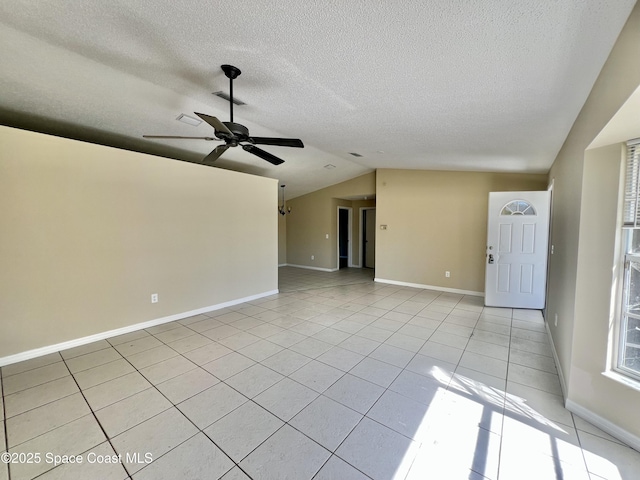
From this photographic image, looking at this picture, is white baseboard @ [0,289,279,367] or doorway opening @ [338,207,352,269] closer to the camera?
white baseboard @ [0,289,279,367]

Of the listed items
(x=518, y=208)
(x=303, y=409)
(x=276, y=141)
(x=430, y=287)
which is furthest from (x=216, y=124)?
(x=430, y=287)

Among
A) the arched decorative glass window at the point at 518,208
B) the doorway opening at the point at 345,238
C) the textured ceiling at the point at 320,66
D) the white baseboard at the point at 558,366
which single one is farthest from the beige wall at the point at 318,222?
the white baseboard at the point at 558,366

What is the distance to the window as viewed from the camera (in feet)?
5.64

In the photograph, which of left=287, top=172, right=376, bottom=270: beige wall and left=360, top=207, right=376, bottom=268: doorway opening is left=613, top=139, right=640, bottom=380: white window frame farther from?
left=360, top=207, right=376, bottom=268: doorway opening

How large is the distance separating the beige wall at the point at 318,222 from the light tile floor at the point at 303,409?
4.46 meters

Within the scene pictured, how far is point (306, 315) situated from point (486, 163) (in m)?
3.82

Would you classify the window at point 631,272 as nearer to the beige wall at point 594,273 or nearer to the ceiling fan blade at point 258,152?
the beige wall at point 594,273

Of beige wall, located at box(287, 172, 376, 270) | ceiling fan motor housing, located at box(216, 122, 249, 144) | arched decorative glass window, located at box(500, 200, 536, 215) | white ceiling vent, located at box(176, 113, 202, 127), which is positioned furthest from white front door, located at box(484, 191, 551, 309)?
white ceiling vent, located at box(176, 113, 202, 127)

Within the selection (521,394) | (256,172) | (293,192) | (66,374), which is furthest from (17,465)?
(293,192)

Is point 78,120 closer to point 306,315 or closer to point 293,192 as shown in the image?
point 306,315

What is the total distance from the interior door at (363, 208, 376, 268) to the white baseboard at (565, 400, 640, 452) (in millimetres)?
6699

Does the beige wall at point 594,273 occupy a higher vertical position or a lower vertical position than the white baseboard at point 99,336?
higher

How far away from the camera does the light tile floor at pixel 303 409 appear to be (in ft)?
5.10

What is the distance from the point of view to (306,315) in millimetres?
4164
